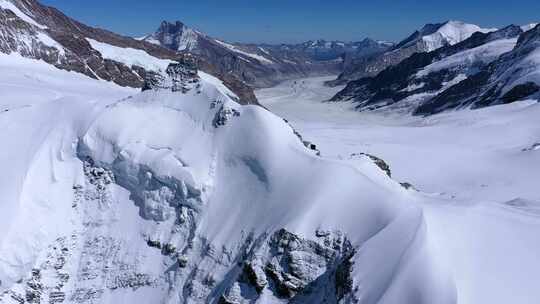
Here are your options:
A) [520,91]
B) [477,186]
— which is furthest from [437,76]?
[477,186]

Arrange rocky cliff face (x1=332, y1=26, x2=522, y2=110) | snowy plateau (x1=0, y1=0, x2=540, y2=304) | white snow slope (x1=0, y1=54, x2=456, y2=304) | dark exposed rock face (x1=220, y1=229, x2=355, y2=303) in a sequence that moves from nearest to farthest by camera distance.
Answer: snowy plateau (x1=0, y1=0, x2=540, y2=304) → dark exposed rock face (x1=220, y1=229, x2=355, y2=303) → white snow slope (x1=0, y1=54, x2=456, y2=304) → rocky cliff face (x1=332, y1=26, x2=522, y2=110)

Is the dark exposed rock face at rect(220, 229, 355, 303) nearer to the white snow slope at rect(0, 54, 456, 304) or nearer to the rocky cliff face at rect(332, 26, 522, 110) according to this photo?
the white snow slope at rect(0, 54, 456, 304)

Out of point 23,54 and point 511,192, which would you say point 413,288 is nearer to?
point 511,192

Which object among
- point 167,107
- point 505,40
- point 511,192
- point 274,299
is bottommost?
point 274,299

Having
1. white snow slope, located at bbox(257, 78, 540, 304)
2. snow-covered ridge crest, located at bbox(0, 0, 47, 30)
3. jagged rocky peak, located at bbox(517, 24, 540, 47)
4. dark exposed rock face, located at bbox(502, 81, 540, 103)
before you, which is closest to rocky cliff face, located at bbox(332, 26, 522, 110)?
jagged rocky peak, located at bbox(517, 24, 540, 47)

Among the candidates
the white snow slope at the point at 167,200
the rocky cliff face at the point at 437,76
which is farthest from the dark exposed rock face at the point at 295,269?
the rocky cliff face at the point at 437,76

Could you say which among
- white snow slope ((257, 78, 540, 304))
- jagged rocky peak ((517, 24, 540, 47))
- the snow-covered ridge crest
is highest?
jagged rocky peak ((517, 24, 540, 47))

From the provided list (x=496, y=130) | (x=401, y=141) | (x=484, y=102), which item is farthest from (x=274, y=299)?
(x=484, y=102)

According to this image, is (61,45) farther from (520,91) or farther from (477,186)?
(520,91)
